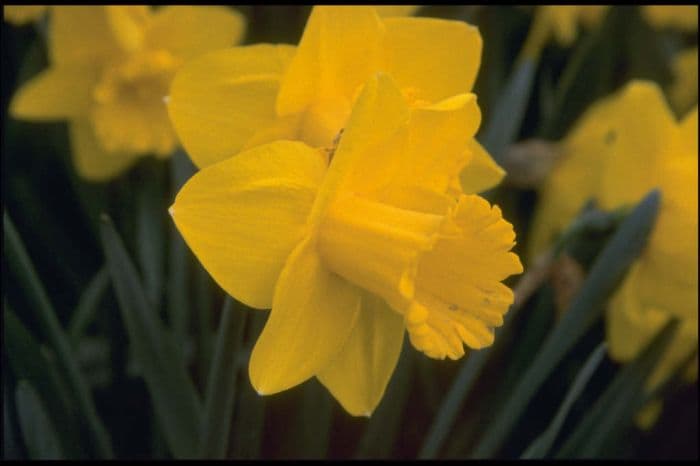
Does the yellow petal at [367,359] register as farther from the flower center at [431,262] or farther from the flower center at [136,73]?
the flower center at [136,73]

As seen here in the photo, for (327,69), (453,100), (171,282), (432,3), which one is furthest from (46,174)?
(453,100)

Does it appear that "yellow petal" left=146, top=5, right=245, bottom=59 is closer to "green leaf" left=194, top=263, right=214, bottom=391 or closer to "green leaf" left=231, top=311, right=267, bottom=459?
"green leaf" left=194, top=263, right=214, bottom=391

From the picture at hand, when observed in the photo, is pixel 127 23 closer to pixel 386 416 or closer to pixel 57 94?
pixel 57 94

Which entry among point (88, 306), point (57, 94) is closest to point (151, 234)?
point (88, 306)

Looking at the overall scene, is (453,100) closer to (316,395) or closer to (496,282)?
(496,282)

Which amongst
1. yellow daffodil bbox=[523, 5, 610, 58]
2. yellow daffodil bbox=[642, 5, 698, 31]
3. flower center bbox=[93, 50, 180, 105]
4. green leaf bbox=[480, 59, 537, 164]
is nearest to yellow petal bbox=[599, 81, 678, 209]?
green leaf bbox=[480, 59, 537, 164]

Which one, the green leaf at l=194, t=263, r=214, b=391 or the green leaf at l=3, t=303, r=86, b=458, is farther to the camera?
the green leaf at l=194, t=263, r=214, b=391
